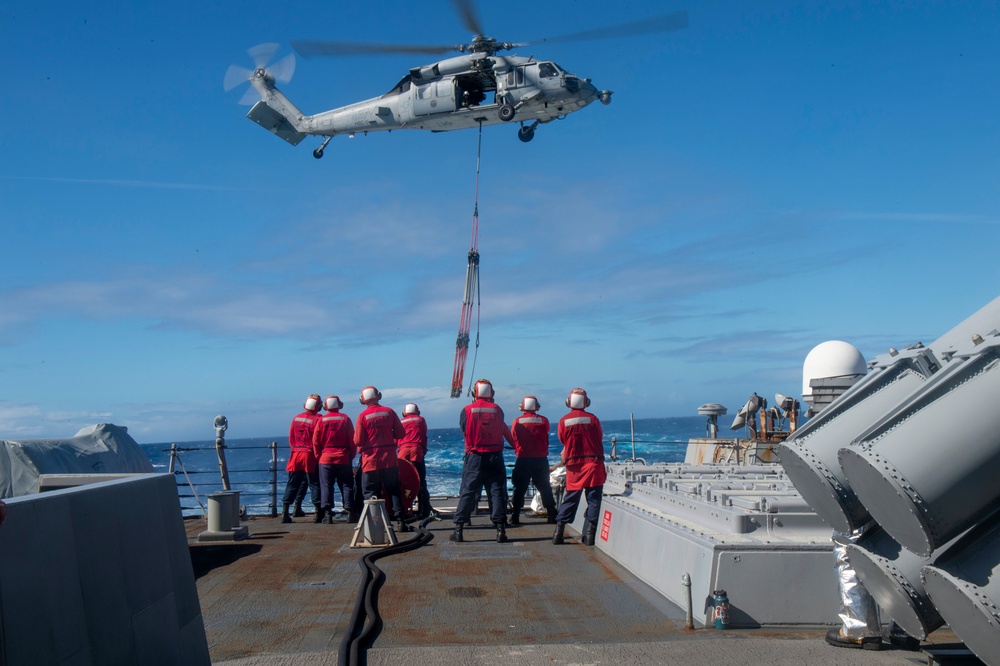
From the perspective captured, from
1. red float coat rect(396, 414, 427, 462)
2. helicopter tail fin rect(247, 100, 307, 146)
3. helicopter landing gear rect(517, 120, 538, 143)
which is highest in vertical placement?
helicopter tail fin rect(247, 100, 307, 146)

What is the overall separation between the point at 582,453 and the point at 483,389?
5.61ft

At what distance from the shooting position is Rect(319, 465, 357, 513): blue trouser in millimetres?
12227

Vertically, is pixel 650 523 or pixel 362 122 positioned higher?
pixel 362 122

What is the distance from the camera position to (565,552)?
360 inches

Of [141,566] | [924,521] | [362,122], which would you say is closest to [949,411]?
[924,521]

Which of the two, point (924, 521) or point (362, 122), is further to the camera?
point (362, 122)

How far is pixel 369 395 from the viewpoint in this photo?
442 inches

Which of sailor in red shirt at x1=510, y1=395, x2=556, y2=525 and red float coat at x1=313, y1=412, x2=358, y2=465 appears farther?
red float coat at x1=313, y1=412, x2=358, y2=465

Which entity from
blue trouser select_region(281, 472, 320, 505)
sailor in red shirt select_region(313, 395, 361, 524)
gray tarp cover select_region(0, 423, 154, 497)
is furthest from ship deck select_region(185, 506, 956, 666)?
blue trouser select_region(281, 472, 320, 505)

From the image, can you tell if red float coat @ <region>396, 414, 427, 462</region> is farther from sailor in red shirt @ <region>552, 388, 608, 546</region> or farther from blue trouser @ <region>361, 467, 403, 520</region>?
sailor in red shirt @ <region>552, 388, 608, 546</region>

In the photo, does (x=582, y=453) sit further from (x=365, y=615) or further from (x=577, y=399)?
(x=365, y=615)

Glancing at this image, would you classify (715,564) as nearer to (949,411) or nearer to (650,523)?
(650,523)

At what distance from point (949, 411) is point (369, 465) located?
8.21 m

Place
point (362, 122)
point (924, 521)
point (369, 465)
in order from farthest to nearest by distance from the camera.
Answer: point (362, 122) → point (369, 465) → point (924, 521)
